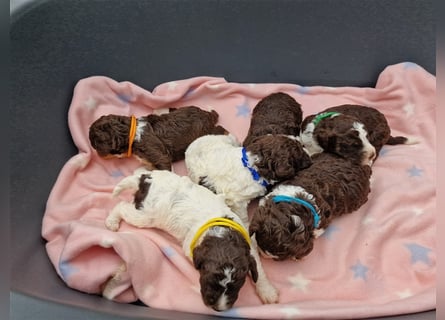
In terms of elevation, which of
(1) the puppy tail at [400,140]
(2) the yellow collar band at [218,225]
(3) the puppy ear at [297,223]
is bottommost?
(1) the puppy tail at [400,140]

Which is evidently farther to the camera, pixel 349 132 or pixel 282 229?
pixel 349 132

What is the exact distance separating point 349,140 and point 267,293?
3.59 feet

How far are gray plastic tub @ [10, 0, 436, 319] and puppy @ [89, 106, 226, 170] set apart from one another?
1.18 feet

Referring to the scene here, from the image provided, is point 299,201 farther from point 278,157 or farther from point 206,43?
point 206,43

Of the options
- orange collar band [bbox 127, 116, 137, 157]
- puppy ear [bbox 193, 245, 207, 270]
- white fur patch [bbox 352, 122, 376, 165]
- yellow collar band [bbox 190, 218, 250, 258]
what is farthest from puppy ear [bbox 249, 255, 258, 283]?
orange collar band [bbox 127, 116, 137, 157]

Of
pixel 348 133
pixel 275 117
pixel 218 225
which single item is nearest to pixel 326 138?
pixel 348 133

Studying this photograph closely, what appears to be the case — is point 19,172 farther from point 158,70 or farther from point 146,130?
point 158,70

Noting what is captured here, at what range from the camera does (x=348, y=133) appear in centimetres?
304

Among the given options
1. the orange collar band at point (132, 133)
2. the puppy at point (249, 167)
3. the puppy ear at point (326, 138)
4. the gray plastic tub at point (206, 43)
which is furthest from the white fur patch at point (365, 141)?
the orange collar band at point (132, 133)

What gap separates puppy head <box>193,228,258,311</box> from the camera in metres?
2.30

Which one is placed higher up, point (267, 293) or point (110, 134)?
point (110, 134)

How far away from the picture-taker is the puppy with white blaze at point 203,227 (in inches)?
91.5

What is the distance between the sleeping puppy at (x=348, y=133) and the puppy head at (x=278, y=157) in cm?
28

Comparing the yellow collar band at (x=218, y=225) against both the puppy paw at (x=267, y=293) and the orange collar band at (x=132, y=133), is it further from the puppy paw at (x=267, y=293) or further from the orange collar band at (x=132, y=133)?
the orange collar band at (x=132, y=133)
